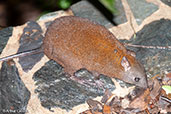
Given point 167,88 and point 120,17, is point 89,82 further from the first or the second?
point 120,17

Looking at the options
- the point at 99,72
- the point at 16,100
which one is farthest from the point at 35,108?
the point at 99,72

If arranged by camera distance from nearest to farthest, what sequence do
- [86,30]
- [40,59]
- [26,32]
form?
[86,30] < [40,59] < [26,32]

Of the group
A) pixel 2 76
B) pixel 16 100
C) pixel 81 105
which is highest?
pixel 2 76

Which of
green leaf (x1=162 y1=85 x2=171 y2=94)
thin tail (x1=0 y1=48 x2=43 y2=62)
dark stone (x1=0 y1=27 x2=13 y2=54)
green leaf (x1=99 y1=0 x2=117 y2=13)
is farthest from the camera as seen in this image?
dark stone (x1=0 y1=27 x2=13 y2=54)

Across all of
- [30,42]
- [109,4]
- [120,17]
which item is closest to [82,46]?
[30,42]

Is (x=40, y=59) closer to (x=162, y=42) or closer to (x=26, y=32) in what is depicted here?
(x=26, y=32)

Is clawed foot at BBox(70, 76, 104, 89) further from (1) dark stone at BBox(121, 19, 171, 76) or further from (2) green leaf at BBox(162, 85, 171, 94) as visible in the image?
(2) green leaf at BBox(162, 85, 171, 94)

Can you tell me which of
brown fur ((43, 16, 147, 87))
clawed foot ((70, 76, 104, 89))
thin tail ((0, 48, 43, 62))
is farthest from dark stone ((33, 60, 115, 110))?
thin tail ((0, 48, 43, 62))
